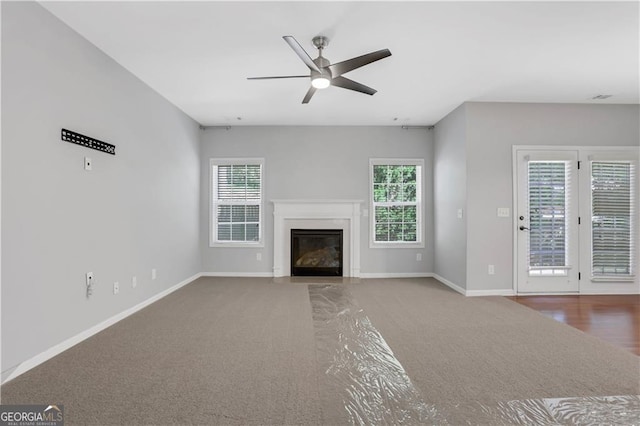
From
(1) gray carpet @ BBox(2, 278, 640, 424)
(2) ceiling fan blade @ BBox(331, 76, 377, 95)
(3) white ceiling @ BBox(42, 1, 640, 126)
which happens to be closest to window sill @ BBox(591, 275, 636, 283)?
(1) gray carpet @ BBox(2, 278, 640, 424)

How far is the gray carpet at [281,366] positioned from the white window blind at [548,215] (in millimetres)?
1131

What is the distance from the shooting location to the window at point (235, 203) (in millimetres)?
5676

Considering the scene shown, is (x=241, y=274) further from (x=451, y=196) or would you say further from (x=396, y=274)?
(x=451, y=196)

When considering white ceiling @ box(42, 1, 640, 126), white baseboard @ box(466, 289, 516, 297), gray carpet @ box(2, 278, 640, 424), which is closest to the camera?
gray carpet @ box(2, 278, 640, 424)

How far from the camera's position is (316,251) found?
18.6 feet

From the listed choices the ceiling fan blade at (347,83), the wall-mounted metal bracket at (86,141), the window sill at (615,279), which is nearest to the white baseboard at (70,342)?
the wall-mounted metal bracket at (86,141)

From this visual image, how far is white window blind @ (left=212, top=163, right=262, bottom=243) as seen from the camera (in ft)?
18.7

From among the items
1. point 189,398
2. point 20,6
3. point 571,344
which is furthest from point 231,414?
point 20,6

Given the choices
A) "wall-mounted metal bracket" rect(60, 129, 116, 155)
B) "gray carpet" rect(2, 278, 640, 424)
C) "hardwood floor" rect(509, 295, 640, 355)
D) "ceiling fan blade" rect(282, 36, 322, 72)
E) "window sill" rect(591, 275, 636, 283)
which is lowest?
"hardwood floor" rect(509, 295, 640, 355)

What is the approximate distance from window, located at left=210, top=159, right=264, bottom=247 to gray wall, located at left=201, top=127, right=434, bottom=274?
6.1 inches

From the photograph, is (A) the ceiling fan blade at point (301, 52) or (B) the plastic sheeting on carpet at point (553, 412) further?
(A) the ceiling fan blade at point (301, 52)

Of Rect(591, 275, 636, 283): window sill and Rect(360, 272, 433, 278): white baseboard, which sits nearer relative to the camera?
Rect(591, 275, 636, 283): window sill

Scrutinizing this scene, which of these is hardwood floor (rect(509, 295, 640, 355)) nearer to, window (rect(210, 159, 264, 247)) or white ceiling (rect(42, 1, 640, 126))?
white ceiling (rect(42, 1, 640, 126))

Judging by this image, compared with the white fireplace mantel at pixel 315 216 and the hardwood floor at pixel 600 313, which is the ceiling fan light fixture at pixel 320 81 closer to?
the white fireplace mantel at pixel 315 216
